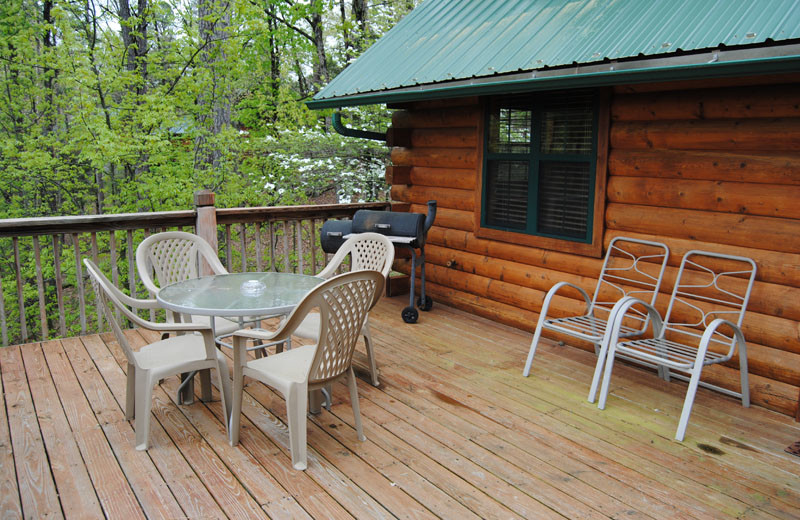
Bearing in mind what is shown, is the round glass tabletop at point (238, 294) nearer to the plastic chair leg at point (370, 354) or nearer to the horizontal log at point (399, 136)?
the plastic chair leg at point (370, 354)

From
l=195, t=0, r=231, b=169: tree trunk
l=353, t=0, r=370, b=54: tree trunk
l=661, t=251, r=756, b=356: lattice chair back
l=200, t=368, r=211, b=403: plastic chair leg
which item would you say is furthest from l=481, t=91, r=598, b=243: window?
l=353, t=0, r=370, b=54: tree trunk

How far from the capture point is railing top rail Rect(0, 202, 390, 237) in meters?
3.98

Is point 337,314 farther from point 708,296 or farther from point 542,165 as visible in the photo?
point 542,165

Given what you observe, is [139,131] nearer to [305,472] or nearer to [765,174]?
[305,472]

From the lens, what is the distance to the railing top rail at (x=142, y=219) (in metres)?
3.98

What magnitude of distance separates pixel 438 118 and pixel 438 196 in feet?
2.34

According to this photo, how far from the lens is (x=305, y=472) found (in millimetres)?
2592

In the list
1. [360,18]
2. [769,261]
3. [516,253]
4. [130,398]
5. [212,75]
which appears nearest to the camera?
[130,398]

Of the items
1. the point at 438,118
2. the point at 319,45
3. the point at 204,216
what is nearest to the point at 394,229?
the point at 438,118

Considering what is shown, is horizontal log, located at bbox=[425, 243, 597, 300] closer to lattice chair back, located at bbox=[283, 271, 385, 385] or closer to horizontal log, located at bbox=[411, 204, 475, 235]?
horizontal log, located at bbox=[411, 204, 475, 235]

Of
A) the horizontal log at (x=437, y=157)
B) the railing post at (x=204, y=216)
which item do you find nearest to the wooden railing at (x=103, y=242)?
the railing post at (x=204, y=216)

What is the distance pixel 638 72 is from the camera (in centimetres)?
310

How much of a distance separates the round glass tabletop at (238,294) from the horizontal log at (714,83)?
2.36 meters

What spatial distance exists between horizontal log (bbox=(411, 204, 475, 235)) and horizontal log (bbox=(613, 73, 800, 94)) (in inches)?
Result: 66.1
